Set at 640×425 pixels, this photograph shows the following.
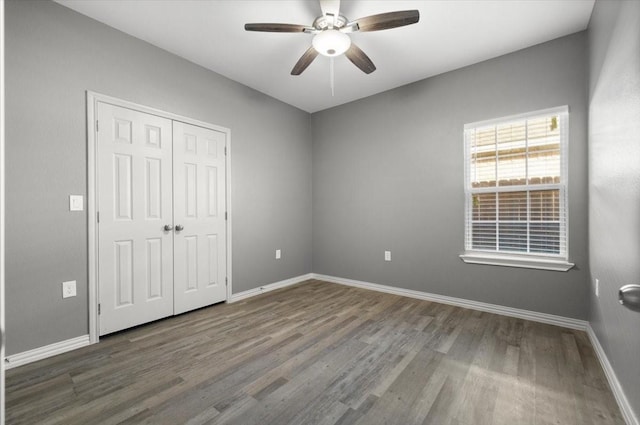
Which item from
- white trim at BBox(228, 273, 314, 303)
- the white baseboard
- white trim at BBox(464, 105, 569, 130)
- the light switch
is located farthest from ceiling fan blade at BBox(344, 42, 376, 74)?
the white baseboard

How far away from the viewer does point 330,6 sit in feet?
7.29

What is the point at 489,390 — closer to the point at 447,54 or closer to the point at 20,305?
the point at 447,54

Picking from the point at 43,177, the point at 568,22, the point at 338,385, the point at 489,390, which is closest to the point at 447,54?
the point at 568,22

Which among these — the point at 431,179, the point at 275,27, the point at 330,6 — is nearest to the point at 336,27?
the point at 330,6

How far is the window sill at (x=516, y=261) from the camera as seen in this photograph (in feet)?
9.31

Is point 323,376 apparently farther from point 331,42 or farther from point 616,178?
point 331,42

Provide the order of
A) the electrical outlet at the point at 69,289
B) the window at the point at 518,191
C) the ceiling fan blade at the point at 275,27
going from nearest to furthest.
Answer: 1. the ceiling fan blade at the point at 275,27
2. the electrical outlet at the point at 69,289
3. the window at the point at 518,191

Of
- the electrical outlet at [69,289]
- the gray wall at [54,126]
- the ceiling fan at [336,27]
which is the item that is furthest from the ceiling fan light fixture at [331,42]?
the electrical outlet at [69,289]

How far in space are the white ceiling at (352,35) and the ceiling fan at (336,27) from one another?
0.19 meters

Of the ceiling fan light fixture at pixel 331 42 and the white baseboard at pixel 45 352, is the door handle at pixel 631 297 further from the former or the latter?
the white baseboard at pixel 45 352

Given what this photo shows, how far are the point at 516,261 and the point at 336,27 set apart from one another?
2.83 metres

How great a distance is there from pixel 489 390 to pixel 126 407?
86.2 inches

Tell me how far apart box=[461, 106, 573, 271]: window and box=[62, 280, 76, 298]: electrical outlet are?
3784 mm

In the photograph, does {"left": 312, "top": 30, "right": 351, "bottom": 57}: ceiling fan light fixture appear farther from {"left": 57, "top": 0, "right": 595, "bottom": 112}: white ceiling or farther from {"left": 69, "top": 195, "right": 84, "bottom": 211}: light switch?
{"left": 69, "top": 195, "right": 84, "bottom": 211}: light switch
